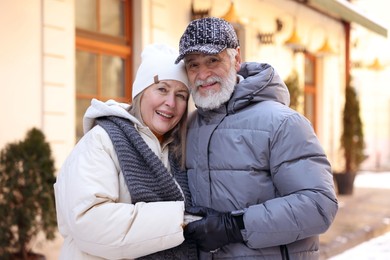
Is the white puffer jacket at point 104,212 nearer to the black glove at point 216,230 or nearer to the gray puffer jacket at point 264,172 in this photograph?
the black glove at point 216,230

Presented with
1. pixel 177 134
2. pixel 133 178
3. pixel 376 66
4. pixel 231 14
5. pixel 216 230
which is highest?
A: pixel 231 14

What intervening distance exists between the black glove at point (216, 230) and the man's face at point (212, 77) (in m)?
0.43

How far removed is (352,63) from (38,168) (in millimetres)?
10405

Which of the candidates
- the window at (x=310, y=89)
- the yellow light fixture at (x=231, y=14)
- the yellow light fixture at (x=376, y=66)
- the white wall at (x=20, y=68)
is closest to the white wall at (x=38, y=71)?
the white wall at (x=20, y=68)

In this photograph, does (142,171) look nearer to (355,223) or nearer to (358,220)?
(355,223)

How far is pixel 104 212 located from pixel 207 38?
2.43 ft

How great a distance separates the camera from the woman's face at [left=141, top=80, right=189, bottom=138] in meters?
2.03

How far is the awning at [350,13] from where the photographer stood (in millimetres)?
7734

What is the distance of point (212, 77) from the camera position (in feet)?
6.61

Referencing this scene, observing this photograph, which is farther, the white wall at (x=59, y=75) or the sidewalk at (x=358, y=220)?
the sidewalk at (x=358, y=220)

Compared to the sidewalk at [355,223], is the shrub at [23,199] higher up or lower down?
higher up

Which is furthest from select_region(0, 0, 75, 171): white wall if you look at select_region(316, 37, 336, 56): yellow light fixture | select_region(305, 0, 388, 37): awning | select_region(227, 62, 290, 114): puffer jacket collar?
select_region(316, 37, 336, 56): yellow light fixture

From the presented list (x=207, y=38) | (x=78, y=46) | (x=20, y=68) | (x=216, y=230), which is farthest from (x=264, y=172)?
(x=78, y=46)

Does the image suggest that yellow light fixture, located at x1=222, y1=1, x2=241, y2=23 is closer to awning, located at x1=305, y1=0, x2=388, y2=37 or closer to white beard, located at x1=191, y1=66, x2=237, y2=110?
awning, located at x1=305, y1=0, x2=388, y2=37
